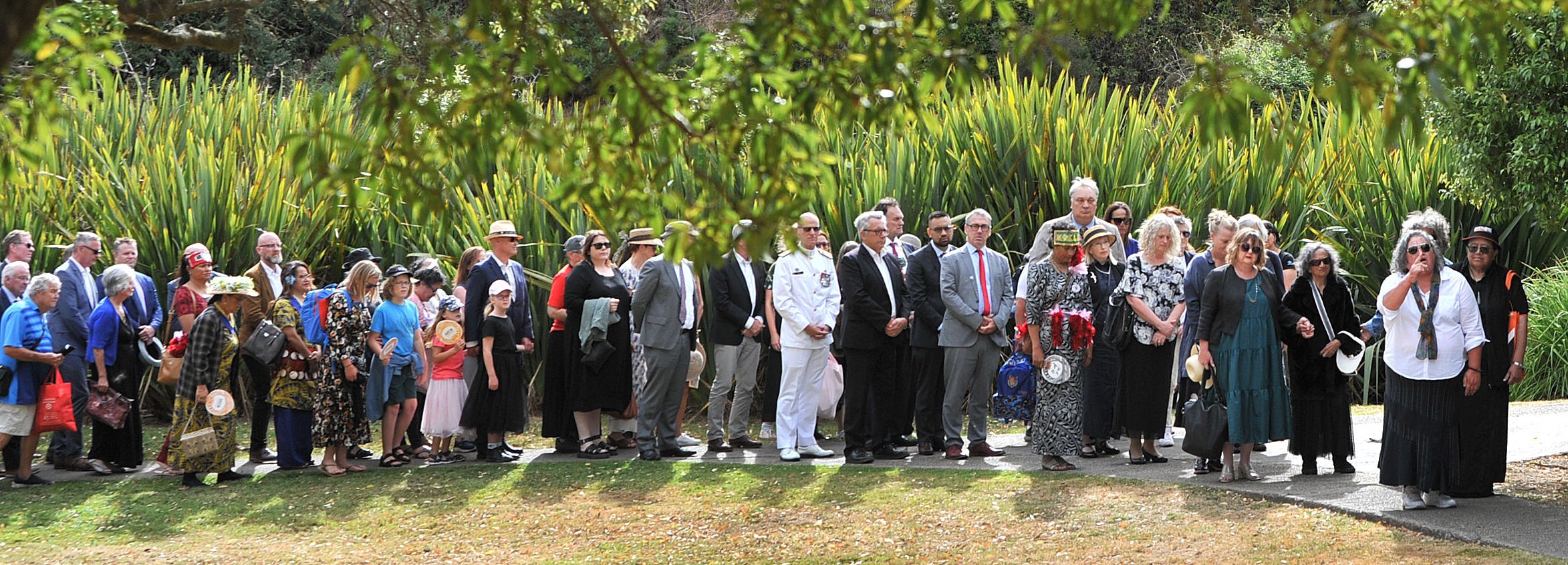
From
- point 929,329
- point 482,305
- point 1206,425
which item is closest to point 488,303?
point 482,305

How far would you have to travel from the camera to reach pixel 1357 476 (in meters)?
8.96

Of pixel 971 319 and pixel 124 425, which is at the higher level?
pixel 971 319

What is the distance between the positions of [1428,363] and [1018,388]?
3.14 meters

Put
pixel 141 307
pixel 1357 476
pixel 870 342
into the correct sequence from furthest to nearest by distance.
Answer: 1. pixel 141 307
2. pixel 870 342
3. pixel 1357 476

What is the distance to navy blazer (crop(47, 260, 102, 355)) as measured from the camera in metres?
9.90

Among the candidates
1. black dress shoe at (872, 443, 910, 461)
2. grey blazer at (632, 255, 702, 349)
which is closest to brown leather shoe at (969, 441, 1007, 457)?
black dress shoe at (872, 443, 910, 461)

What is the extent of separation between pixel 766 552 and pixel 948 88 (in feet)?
37.0

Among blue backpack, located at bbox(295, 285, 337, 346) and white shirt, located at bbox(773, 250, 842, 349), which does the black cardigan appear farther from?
blue backpack, located at bbox(295, 285, 337, 346)

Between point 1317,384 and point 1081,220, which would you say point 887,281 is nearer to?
point 1081,220

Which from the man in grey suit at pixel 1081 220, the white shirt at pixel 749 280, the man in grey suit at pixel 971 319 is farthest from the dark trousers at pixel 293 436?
the man in grey suit at pixel 1081 220

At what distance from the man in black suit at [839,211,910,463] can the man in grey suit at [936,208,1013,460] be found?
402mm

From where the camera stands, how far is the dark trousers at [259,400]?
10328 mm

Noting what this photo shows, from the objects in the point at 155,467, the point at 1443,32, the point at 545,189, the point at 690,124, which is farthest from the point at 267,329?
the point at 1443,32

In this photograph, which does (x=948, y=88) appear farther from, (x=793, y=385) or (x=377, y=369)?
(x=377, y=369)
